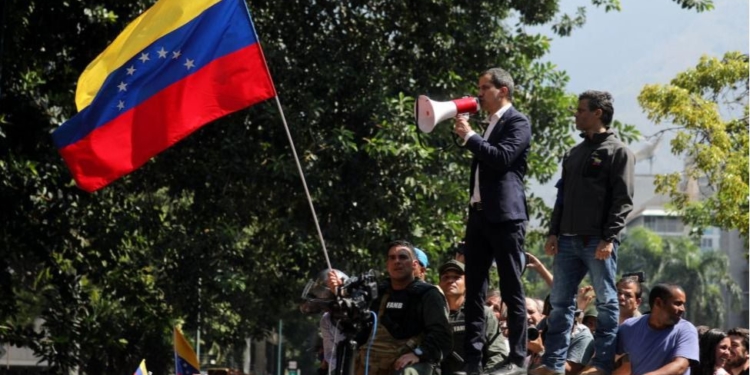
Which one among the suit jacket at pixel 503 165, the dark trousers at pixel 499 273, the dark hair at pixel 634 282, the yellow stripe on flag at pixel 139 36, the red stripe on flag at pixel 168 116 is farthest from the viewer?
the yellow stripe on flag at pixel 139 36

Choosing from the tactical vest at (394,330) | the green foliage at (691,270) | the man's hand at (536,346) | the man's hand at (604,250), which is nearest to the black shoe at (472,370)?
the tactical vest at (394,330)

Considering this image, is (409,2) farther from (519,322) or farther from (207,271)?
(519,322)

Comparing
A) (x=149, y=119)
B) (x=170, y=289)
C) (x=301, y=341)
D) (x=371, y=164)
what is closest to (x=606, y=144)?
(x=149, y=119)

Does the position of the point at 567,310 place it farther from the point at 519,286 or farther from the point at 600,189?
the point at 600,189

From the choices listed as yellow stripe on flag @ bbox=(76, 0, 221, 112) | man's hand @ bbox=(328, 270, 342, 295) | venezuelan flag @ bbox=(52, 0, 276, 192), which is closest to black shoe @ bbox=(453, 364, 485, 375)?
man's hand @ bbox=(328, 270, 342, 295)

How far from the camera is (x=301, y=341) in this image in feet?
219

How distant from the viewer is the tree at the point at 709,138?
23484mm

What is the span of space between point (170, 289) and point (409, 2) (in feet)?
17.2

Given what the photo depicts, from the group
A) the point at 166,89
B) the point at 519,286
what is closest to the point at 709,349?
the point at 519,286

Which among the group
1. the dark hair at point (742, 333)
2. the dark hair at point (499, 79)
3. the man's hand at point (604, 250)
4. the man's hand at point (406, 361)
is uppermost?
the dark hair at point (499, 79)

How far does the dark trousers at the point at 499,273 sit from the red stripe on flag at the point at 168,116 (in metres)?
3.01

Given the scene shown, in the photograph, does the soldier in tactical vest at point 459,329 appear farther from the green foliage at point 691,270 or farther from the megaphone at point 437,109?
the green foliage at point 691,270

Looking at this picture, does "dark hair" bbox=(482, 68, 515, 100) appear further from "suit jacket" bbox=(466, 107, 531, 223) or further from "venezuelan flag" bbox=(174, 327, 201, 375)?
"venezuelan flag" bbox=(174, 327, 201, 375)

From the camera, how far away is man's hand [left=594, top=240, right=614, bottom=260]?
8727mm
